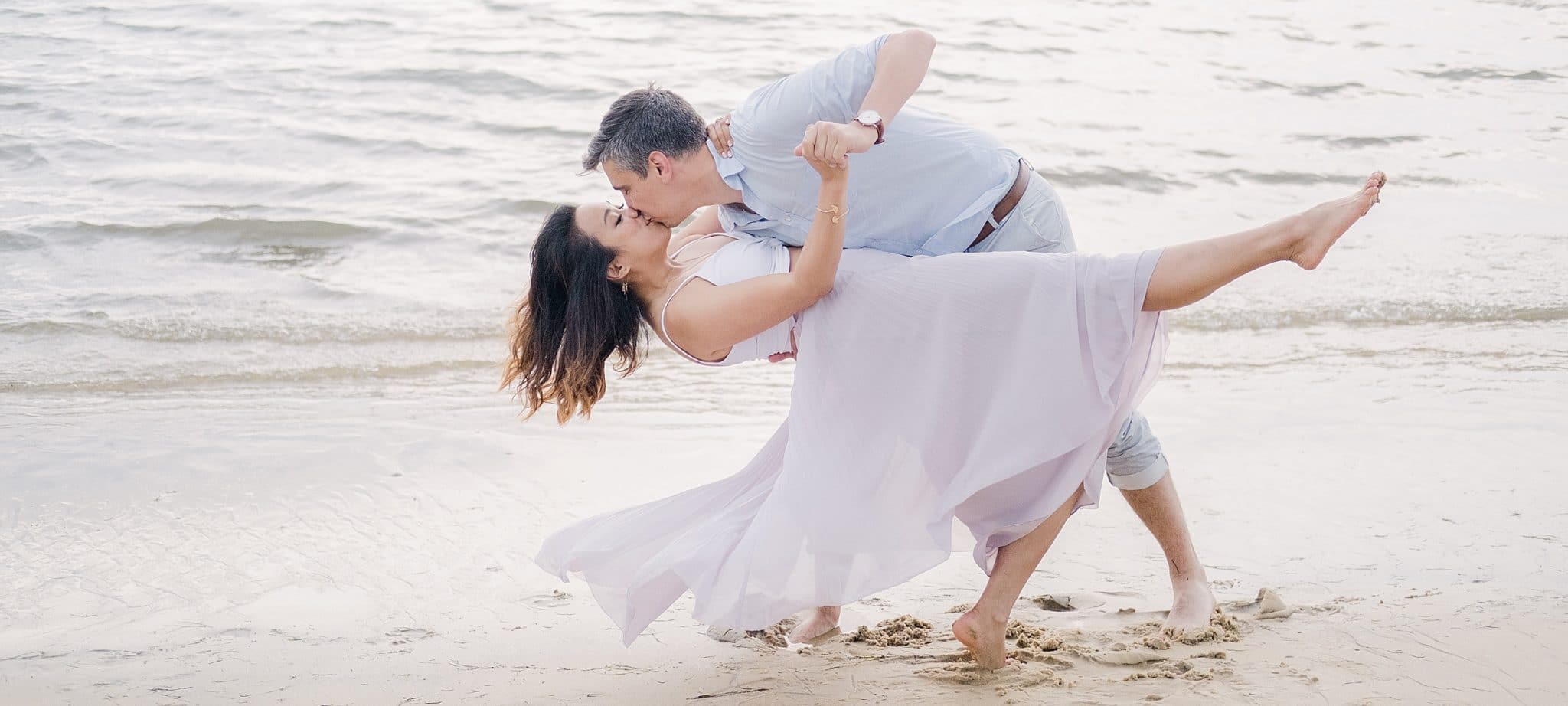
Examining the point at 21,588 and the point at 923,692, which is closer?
the point at 923,692

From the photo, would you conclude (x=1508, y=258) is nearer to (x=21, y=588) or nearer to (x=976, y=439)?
(x=976, y=439)

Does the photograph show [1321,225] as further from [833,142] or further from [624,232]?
[624,232]

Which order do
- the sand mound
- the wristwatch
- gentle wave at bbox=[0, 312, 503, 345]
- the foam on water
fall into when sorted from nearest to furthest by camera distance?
the wristwatch
the sand mound
gentle wave at bbox=[0, 312, 503, 345]
the foam on water

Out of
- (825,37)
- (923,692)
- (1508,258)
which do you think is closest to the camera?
(923,692)

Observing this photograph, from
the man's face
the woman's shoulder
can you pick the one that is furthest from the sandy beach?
the man's face

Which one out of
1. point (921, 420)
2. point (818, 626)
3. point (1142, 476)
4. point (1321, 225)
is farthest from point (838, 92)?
point (818, 626)

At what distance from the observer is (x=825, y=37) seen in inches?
557

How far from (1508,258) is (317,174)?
26.6ft

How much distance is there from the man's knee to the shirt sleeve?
112 cm

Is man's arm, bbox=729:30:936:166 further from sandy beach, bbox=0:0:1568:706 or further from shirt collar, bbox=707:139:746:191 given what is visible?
sandy beach, bbox=0:0:1568:706

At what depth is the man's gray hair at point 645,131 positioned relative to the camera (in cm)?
320

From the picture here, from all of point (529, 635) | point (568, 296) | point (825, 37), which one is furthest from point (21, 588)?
point (825, 37)

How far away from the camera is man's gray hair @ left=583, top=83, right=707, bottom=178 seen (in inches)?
126

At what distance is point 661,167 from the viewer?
3207 mm
